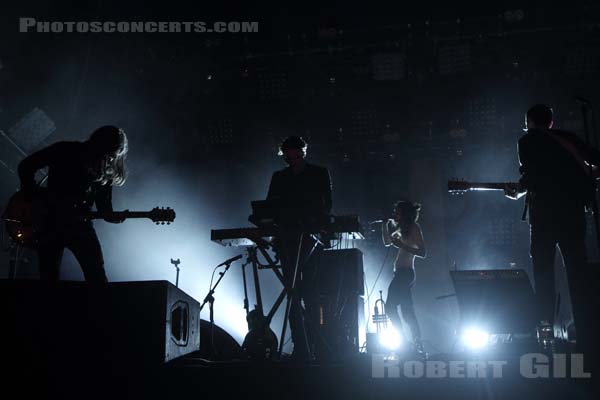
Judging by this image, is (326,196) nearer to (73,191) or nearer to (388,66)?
(73,191)

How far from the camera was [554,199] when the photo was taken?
141 inches

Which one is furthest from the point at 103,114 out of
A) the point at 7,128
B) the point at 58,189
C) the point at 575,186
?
the point at 575,186

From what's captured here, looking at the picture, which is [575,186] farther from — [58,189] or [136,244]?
[136,244]

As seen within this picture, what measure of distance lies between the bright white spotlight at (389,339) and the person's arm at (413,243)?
1.53 m

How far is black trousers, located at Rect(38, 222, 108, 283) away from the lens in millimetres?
3840

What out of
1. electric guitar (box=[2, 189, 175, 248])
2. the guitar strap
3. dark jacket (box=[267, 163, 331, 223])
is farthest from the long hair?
electric guitar (box=[2, 189, 175, 248])

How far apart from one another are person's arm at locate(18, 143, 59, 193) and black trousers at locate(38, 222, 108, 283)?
1.59 feet

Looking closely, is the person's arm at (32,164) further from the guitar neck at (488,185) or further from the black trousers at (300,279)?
the guitar neck at (488,185)

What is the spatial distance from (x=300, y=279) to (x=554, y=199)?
1.93m

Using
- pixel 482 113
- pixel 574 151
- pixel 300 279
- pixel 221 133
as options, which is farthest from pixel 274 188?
pixel 482 113

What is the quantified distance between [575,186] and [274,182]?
2.38m

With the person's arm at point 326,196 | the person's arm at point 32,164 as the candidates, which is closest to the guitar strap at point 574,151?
the person's arm at point 326,196

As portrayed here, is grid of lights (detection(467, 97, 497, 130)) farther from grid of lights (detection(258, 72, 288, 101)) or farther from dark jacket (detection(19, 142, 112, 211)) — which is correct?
dark jacket (detection(19, 142, 112, 211))

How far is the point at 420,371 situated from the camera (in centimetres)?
237
